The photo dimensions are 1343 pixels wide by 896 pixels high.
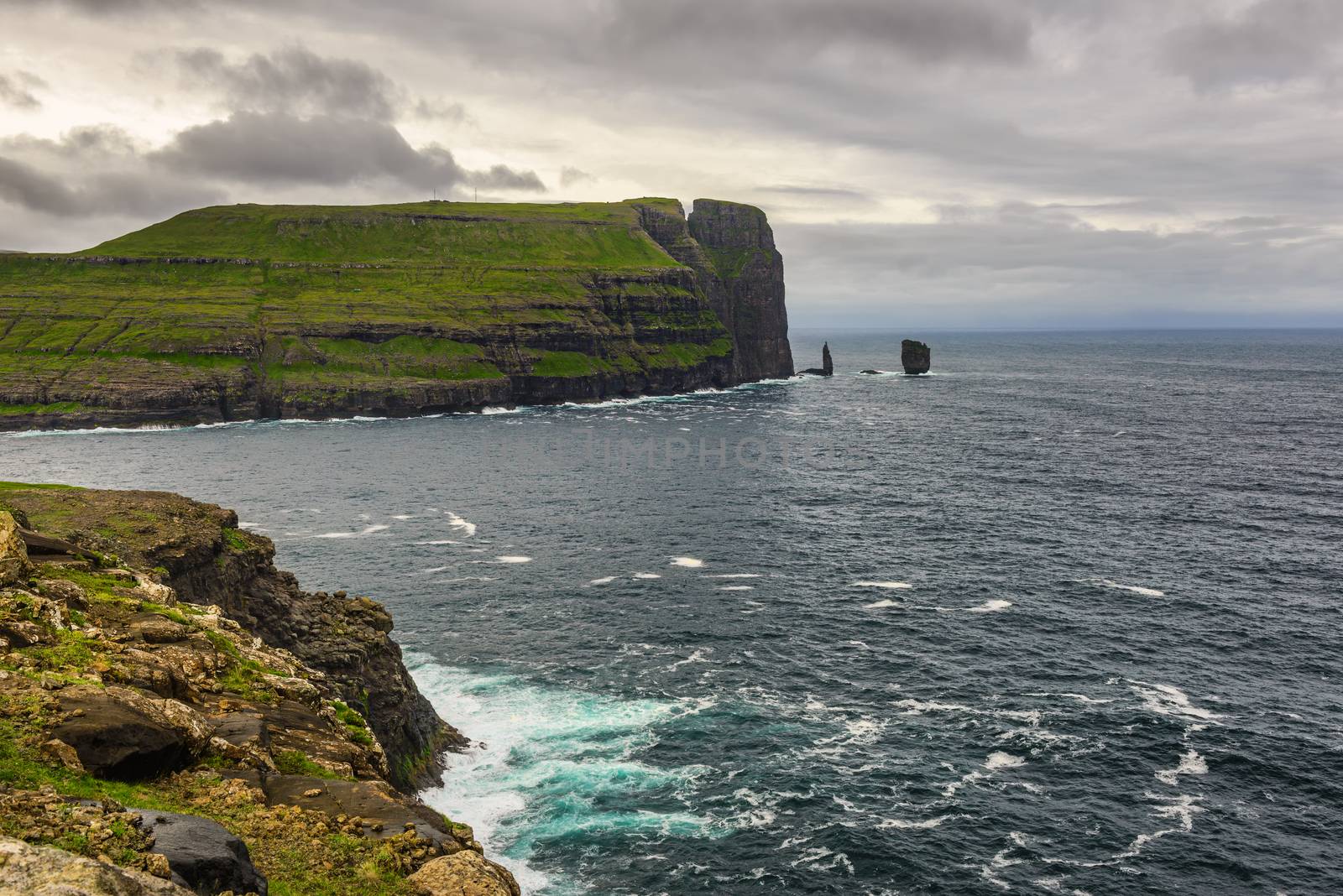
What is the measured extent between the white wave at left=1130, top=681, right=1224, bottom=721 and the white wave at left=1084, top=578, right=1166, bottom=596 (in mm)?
20267

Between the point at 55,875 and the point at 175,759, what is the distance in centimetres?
1153

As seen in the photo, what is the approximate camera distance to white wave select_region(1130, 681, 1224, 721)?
55688 mm

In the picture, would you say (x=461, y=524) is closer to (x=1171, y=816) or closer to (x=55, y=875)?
(x=1171, y=816)

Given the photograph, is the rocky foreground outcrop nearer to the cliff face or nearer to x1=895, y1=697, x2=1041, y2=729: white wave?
the cliff face

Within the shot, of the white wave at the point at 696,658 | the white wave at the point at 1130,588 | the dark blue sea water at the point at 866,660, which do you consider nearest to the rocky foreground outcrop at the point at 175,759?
the dark blue sea water at the point at 866,660

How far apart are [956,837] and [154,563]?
1841 inches

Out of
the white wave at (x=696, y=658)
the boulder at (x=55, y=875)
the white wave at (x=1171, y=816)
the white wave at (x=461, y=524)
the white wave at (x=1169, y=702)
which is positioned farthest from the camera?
the white wave at (x=461, y=524)

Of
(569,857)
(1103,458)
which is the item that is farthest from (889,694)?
(1103,458)

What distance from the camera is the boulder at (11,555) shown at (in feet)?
102

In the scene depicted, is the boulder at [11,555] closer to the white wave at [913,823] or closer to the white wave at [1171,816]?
the white wave at [913,823]

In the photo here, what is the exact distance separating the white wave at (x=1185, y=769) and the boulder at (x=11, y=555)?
57.2m

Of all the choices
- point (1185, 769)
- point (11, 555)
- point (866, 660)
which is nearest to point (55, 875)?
point (11, 555)

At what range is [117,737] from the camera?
23.2 m

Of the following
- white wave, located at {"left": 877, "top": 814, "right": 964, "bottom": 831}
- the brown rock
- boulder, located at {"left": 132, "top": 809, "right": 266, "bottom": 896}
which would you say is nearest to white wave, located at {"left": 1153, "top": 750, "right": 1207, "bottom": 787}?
white wave, located at {"left": 877, "top": 814, "right": 964, "bottom": 831}
